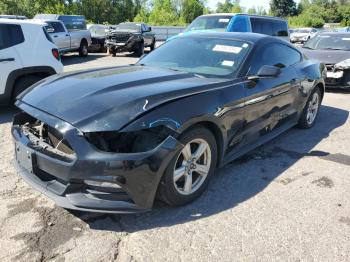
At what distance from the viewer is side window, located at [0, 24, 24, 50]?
21.5 feet

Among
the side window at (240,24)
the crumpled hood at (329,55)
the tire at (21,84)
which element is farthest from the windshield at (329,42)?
the tire at (21,84)

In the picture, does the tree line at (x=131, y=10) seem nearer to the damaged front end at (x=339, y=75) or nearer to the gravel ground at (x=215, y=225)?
the damaged front end at (x=339, y=75)

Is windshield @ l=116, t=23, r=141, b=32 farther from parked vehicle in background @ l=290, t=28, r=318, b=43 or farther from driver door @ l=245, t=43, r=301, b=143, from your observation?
parked vehicle in background @ l=290, t=28, r=318, b=43

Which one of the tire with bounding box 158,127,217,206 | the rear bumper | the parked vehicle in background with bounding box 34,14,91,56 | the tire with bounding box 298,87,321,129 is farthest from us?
the parked vehicle in background with bounding box 34,14,91,56

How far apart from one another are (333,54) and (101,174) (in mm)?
8800

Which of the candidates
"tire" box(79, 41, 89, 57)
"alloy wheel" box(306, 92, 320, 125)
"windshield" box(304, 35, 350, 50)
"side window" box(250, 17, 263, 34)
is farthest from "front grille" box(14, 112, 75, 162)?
"tire" box(79, 41, 89, 57)

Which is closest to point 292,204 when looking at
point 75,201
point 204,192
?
point 204,192

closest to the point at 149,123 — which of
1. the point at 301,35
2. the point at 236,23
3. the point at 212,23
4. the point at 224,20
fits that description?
the point at 236,23

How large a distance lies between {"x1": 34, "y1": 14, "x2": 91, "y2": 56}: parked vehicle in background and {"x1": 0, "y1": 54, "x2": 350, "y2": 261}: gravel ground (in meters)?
12.9

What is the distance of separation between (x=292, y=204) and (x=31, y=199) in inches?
98.6

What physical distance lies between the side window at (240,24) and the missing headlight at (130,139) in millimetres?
8320

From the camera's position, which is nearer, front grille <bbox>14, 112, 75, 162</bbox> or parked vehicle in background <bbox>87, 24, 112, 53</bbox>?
front grille <bbox>14, 112, 75, 162</bbox>

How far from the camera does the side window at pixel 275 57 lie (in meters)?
4.56

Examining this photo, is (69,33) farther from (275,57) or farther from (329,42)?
(275,57)
